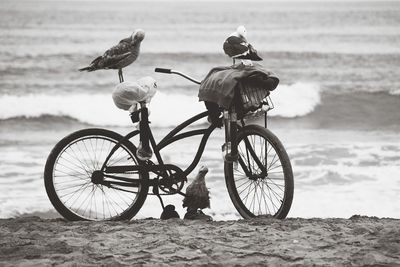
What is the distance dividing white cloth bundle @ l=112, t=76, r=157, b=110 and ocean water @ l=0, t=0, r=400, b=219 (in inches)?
97.4

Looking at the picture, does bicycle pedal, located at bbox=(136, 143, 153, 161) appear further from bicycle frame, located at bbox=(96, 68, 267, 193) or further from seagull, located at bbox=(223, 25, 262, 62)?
seagull, located at bbox=(223, 25, 262, 62)

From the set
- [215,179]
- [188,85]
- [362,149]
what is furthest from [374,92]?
[215,179]

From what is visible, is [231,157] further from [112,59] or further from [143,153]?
[112,59]

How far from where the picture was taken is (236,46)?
13.7 feet

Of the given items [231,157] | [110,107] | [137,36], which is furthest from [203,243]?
[110,107]

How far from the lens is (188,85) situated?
1827cm

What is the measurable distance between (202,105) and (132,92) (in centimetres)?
1160

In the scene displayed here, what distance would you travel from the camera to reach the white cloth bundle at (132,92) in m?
4.21

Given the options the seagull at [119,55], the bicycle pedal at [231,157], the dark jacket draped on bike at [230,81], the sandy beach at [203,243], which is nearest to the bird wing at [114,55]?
the seagull at [119,55]

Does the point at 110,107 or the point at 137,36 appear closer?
the point at 137,36

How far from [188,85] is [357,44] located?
41.2ft

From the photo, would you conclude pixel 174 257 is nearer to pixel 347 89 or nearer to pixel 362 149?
pixel 362 149

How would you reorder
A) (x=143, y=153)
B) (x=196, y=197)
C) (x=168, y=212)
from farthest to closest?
(x=168, y=212) < (x=196, y=197) < (x=143, y=153)

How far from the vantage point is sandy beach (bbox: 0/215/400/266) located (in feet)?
11.5
